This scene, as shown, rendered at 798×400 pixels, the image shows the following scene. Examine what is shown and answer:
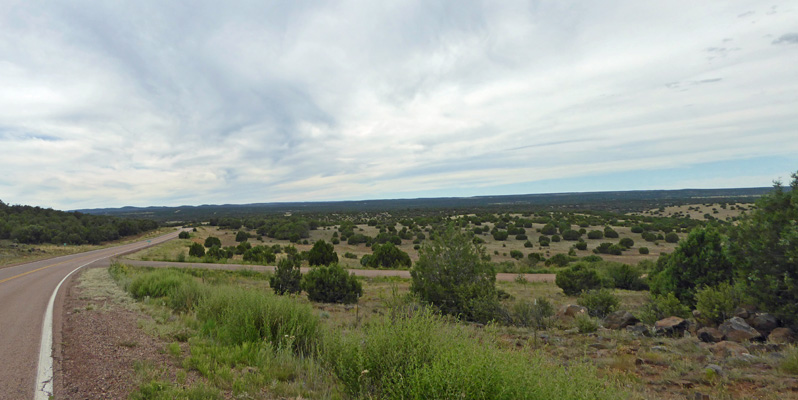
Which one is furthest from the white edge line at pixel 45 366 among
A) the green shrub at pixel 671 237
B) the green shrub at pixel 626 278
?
the green shrub at pixel 671 237

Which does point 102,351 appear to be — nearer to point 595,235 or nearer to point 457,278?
point 457,278

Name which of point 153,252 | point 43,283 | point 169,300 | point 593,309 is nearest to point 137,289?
point 169,300

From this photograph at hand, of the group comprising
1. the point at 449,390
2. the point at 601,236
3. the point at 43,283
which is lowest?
the point at 601,236

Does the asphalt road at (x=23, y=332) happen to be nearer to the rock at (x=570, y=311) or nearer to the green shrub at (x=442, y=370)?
the green shrub at (x=442, y=370)

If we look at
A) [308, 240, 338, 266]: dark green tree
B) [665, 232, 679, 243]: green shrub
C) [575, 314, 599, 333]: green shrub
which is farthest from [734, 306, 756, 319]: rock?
[665, 232, 679, 243]: green shrub

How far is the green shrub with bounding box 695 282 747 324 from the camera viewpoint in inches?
347

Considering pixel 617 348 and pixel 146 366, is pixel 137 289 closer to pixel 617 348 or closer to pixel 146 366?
pixel 146 366

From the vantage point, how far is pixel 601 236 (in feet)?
146

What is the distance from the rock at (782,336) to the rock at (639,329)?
2.27m

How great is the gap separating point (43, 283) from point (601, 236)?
50886mm

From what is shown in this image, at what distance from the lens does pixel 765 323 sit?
788 centimetres

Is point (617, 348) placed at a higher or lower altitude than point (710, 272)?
lower

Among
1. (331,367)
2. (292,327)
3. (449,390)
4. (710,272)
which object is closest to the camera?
(449,390)

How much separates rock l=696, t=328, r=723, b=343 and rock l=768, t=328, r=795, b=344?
0.82 metres
